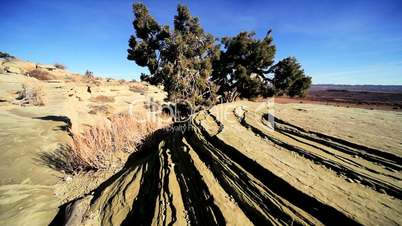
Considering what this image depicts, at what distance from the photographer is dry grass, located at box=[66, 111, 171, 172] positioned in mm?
4809

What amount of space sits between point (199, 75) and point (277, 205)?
31.5ft

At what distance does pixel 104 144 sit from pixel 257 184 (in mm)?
4373

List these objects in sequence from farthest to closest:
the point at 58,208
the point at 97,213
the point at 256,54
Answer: the point at 256,54 → the point at 58,208 → the point at 97,213

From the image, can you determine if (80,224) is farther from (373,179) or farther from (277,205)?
(373,179)

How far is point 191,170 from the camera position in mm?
3051

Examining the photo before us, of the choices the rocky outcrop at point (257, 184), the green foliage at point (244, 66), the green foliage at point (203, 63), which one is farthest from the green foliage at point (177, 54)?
the rocky outcrop at point (257, 184)

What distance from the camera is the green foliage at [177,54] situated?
1052 centimetres

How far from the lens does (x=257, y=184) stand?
2.28 metres

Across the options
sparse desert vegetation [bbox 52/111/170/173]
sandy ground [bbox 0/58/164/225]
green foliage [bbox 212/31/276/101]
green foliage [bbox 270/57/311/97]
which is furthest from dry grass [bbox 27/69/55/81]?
green foliage [bbox 270/57/311/97]

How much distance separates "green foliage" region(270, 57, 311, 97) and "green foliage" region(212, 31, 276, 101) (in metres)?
0.59

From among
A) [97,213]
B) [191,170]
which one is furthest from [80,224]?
[191,170]

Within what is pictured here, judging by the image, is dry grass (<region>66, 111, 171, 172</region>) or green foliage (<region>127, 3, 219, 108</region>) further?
green foliage (<region>127, 3, 219, 108</region>)

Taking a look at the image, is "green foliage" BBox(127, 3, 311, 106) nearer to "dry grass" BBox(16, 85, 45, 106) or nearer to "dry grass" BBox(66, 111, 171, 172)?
"dry grass" BBox(66, 111, 171, 172)

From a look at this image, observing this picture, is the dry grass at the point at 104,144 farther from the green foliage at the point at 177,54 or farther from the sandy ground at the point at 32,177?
the green foliage at the point at 177,54
